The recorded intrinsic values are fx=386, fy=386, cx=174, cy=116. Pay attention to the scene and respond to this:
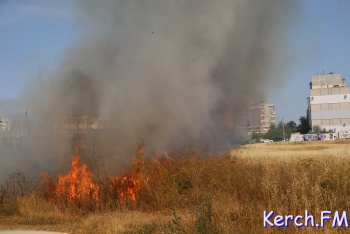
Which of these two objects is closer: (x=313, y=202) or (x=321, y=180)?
(x=313, y=202)

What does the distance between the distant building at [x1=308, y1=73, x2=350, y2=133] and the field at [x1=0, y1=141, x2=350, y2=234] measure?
3367 inches

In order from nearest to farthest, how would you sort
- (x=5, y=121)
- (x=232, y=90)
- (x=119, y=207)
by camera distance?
(x=119, y=207) < (x=232, y=90) < (x=5, y=121)

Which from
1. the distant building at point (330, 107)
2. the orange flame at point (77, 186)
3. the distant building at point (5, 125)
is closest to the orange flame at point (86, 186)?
the orange flame at point (77, 186)

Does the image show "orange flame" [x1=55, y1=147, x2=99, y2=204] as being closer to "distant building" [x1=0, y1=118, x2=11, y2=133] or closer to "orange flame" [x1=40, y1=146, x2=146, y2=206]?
"orange flame" [x1=40, y1=146, x2=146, y2=206]

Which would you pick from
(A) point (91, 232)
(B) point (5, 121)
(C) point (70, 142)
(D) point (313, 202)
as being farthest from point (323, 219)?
(B) point (5, 121)

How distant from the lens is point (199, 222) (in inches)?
300

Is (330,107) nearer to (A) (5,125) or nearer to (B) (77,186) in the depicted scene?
(A) (5,125)

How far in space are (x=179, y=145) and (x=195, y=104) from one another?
5.71 feet

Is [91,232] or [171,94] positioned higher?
[171,94]

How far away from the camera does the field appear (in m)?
7.72

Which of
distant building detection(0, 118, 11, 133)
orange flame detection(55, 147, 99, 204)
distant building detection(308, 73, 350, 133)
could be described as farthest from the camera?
distant building detection(308, 73, 350, 133)

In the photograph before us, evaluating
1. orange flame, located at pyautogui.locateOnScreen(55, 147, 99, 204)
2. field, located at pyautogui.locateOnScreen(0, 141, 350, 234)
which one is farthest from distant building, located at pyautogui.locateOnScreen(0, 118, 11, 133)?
orange flame, located at pyautogui.locateOnScreen(55, 147, 99, 204)

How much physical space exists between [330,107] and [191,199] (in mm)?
91343

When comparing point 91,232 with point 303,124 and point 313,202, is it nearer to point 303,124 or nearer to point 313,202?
point 313,202
